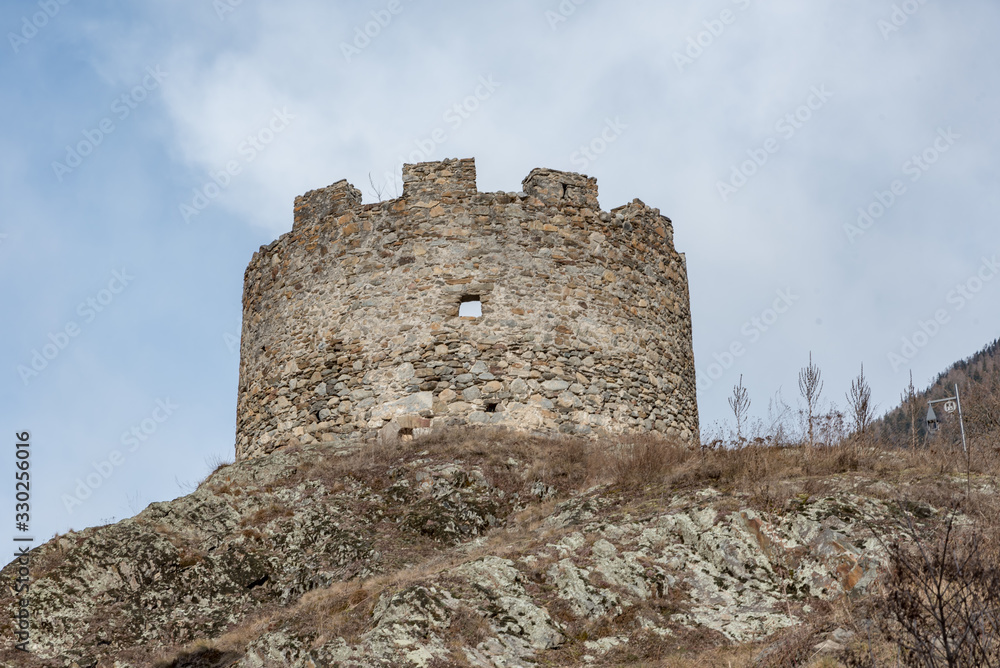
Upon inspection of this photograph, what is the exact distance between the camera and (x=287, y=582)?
341 inches

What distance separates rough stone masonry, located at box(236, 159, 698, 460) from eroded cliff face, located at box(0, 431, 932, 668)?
801 millimetres

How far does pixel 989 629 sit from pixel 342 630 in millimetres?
4044

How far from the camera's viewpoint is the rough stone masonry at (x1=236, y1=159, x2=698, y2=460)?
11.5 m

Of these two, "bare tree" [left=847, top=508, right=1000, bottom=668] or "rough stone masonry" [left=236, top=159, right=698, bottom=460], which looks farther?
"rough stone masonry" [left=236, top=159, right=698, bottom=460]

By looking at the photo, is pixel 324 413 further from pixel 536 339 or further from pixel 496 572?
pixel 496 572

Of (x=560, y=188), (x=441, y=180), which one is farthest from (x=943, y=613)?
(x=441, y=180)

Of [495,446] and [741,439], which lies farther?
[495,446]

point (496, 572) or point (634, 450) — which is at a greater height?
point (634, 450)

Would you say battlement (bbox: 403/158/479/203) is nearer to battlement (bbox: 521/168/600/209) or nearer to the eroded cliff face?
battlement (bbox: 521/168/600/209)

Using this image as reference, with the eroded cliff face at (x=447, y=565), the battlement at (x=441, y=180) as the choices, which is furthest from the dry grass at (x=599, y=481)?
the battlement at (x=441, y=180)

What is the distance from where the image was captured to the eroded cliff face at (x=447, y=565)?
6.37m

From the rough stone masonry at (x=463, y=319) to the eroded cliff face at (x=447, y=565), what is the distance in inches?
31.5

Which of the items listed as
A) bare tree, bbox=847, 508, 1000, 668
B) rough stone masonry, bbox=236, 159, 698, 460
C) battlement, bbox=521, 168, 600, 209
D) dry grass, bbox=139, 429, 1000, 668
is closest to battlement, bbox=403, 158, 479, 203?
rough stone masonry, bbox=236, 159, 698, 460

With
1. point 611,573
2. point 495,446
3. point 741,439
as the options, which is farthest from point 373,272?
point 611,573
